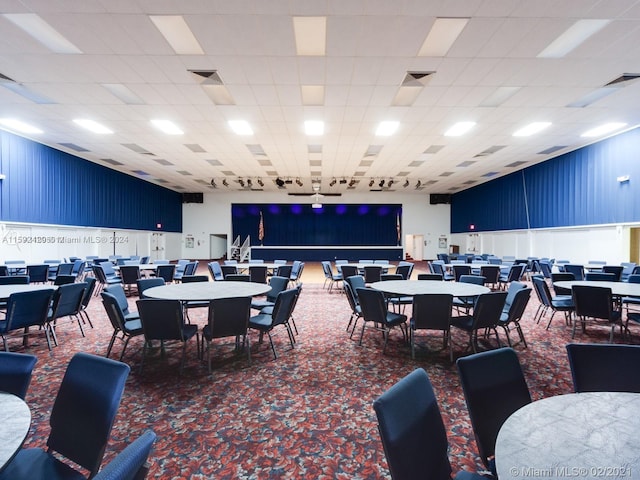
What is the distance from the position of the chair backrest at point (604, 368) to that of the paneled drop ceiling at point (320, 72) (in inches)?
182

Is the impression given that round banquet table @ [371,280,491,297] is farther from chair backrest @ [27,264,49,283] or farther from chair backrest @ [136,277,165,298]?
chair backrest @ [27,264,49,283]

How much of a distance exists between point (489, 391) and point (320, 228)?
70.4 feet

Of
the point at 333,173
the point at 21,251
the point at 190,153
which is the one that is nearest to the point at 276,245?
the point at 333,173

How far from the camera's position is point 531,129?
9312 mm

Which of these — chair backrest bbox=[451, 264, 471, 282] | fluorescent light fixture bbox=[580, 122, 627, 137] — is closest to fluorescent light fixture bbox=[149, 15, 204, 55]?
chair backrest bbox=[451, 264, 471, 282]

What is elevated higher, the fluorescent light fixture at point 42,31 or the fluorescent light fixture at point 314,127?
the fluorescent light fixture at point 42,31

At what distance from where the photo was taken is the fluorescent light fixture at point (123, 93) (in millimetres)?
6773

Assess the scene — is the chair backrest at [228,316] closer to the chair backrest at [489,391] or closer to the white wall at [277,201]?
the chair backrest at [489,391]

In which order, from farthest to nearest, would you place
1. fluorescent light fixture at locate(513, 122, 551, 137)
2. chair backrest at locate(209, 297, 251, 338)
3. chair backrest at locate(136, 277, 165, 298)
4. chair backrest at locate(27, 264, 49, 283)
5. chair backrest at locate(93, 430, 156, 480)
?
fluorescent light fixture at locate(513, 122, 551, 137), chair backrest at locate(27, 264, 49, 283), chair backrest at locate(136, 277, 165, 298), chair backrest at locate(209, 297, 251, 338), chair backrest at locate(93, 430, 156, 480)

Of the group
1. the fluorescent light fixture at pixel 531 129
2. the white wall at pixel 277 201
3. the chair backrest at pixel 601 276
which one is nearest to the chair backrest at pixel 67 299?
the chair backrest at pixel 601 276

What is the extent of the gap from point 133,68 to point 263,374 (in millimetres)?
6132

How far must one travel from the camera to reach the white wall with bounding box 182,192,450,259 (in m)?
21.1

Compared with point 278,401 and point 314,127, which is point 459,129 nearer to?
point 314,127

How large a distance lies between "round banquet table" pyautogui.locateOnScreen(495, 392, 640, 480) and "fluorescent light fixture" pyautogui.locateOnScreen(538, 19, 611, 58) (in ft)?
19.3
